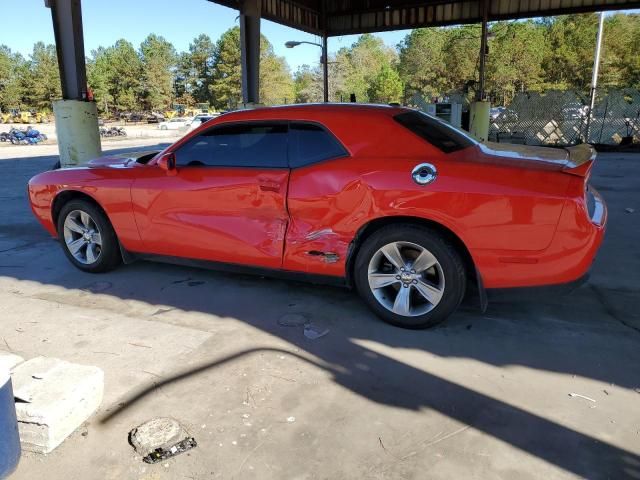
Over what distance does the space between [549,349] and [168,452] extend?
2.44 m

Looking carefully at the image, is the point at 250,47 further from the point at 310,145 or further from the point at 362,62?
the point at 362,62

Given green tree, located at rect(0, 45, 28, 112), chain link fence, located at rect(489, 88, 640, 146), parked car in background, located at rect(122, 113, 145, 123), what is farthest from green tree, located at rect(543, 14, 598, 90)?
green tree, located at rect(0, 45, 28, 112)

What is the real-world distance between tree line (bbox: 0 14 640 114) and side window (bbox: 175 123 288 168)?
47302mm

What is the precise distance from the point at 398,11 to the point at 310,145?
47.9ft

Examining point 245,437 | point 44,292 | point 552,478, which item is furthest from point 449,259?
point 44,292

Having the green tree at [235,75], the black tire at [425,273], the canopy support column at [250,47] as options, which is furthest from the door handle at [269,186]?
the green tree at [235,75]

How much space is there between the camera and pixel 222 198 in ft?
13.5

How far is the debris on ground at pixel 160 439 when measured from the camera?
7.76 ft

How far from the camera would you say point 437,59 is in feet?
232

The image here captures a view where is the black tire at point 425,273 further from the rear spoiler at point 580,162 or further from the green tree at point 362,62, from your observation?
the green tree at point 362,62

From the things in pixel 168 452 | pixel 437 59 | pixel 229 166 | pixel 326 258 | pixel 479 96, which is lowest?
pixel 168 452

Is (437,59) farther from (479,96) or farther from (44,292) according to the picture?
(44,292)

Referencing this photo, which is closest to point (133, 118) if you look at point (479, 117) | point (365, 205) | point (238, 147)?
point (479, 117)

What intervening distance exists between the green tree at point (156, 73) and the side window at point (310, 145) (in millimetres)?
90841
